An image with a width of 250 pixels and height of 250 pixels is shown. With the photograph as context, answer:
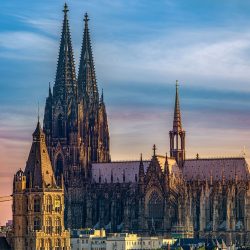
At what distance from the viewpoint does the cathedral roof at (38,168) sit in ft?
569

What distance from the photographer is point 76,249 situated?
Answer: 198250 millimetres

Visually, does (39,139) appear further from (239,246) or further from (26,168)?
(239,246)

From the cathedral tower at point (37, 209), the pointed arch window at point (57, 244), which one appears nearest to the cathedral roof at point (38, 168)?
the cathedral tower at point (37, 209)

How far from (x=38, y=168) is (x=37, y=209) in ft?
19.7

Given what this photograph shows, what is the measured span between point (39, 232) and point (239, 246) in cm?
4101

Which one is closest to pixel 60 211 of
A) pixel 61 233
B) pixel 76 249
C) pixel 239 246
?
pixel 61 233

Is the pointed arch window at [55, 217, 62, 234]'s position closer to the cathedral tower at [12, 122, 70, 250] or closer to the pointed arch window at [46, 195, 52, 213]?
the cathedral tower at [12, 122, 70, 250]

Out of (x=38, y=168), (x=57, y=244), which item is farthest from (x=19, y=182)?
(x=57, y=244)

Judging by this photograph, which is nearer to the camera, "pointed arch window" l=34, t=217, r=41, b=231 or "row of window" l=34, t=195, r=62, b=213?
"pointed arch window" l=34, t=217, r=41, b=231

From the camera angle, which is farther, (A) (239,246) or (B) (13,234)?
(A) (239,246)

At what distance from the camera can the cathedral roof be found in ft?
569

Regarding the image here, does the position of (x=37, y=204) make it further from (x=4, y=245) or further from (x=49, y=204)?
(x=4, y=245)

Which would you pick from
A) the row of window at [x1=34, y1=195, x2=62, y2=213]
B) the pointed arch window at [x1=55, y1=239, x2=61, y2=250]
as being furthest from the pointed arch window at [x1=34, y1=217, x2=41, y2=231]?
the pointed arch window at [x1=55, y1=239, x2=61, y2=250]

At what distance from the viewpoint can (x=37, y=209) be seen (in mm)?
172625
